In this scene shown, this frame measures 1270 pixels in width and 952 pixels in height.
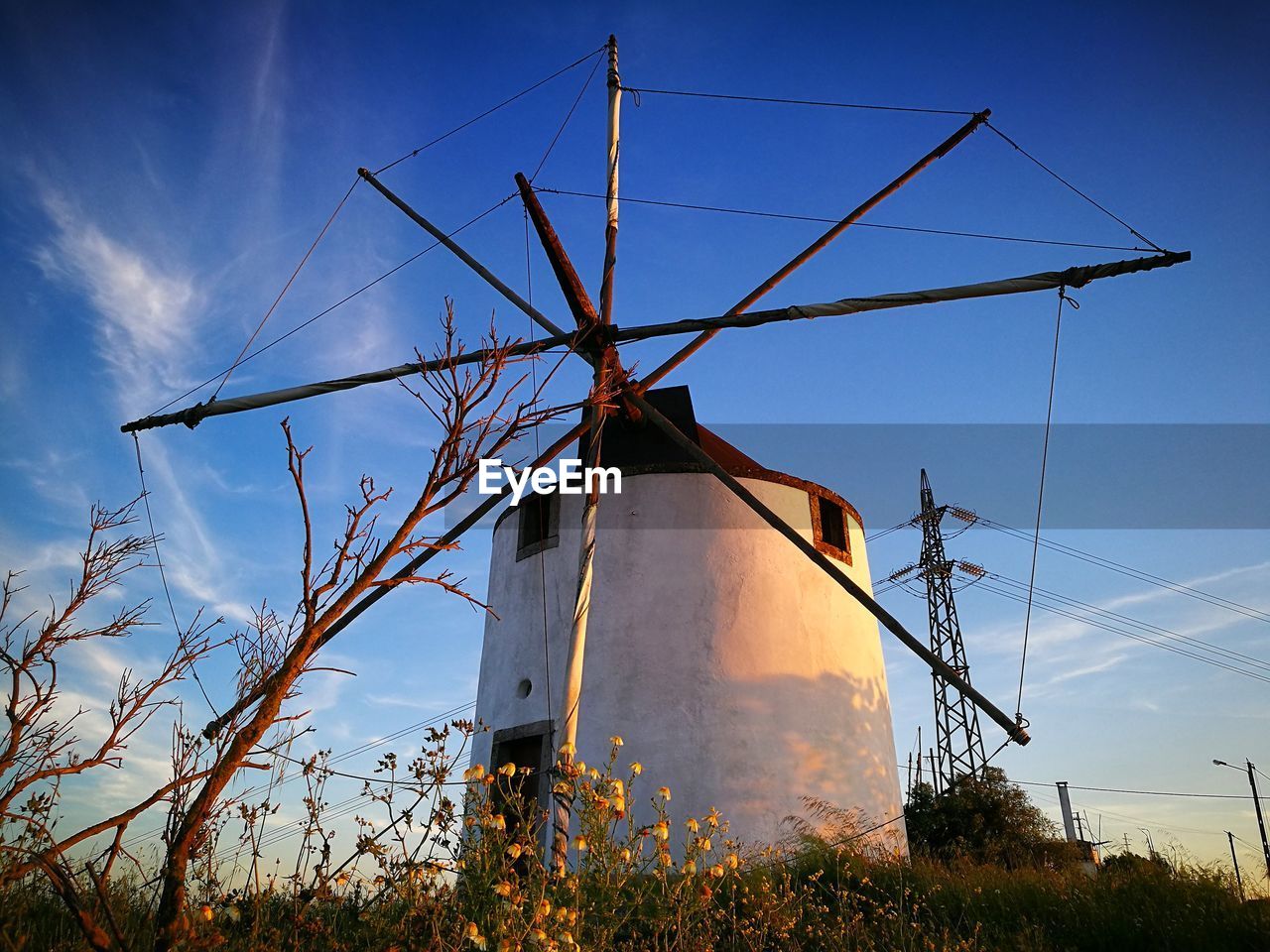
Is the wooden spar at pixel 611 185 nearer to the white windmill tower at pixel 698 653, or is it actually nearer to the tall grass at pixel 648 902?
the white windmill tower at pixel 698 653

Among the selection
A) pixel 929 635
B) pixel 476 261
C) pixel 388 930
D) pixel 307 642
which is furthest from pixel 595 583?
pixel 929 635

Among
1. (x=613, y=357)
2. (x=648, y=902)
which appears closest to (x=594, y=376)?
(x=613, y=357)

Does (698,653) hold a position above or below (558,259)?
below

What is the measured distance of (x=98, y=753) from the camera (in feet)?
11.7

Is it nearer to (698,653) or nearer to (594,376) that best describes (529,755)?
(698,653)

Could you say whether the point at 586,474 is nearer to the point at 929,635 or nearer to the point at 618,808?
the point at 618,808

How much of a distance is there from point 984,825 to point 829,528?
6617mm

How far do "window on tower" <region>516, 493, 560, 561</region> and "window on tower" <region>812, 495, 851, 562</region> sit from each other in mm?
3673

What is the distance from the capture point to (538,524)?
1178 cm

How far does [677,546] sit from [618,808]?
23.7 ft

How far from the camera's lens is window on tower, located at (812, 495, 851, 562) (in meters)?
11.7

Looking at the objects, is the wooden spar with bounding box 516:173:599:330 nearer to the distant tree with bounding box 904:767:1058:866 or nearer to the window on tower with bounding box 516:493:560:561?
the window on tower with bounding box 516:493:560:561

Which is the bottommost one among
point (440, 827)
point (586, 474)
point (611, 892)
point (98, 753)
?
point (611, 892)

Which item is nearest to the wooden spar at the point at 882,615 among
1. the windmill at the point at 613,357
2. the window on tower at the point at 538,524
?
the windmill at the point at 613,357
